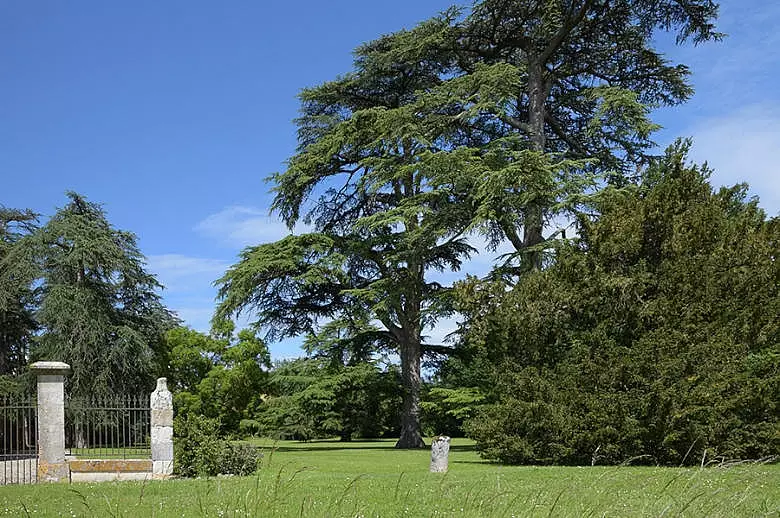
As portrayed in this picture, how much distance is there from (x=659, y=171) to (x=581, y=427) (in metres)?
10.2

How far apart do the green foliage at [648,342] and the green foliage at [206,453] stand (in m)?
5.66

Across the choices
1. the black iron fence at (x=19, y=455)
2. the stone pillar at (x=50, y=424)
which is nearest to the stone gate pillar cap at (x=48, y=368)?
the stone pillar at (x=50, y=424)

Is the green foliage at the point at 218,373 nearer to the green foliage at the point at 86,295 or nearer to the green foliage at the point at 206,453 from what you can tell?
the green foliage at the point at 86,295

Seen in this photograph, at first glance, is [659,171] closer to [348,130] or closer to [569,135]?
[569,135]

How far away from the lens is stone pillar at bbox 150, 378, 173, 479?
15.4 meters

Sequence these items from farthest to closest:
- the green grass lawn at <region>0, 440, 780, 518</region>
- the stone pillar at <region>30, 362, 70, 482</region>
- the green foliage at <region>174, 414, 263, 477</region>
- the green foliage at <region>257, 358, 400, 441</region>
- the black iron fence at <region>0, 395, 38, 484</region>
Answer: the green foliage at <region>257, 358, 400, 441</region>, the black iron fence at <region>0, 395, 38, 484</region>, the stone pillar at <region>30, 362, 70, 482</region>, the green foliage at <region>174, 414, 263, 477</region>, the green grass lawn at <region>0, 440, 780, 518</region>

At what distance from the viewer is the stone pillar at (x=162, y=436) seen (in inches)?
607

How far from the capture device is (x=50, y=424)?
49.4ft

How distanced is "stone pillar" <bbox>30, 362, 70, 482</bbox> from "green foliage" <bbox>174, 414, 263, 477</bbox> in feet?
7.34

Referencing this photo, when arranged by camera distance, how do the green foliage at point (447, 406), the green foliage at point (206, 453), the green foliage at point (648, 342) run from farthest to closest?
the green foliage at point (447, 406)
the green foliage at point (648, 342)
the green foliage at point (206, 453)

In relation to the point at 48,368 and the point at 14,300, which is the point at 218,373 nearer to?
the point at 14,300

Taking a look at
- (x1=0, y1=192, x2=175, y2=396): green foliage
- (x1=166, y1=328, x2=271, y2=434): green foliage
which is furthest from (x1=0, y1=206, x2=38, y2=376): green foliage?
(x1=166, y1=328, x2=271, y2=434): green foliage

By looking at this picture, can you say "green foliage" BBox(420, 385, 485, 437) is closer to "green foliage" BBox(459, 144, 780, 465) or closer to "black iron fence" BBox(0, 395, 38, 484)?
"green foliage" BBox(459, 144, 780, 465)

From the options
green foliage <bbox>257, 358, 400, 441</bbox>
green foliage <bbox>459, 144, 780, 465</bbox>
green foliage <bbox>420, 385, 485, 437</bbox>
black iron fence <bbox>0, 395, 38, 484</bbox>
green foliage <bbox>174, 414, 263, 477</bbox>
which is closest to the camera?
green foliage <bbox>174, 414, 263, 477</bbox>
